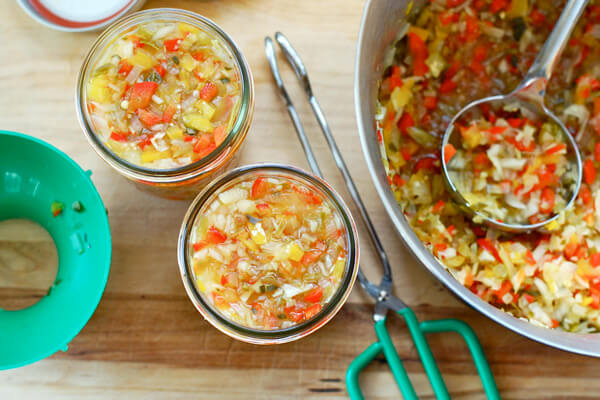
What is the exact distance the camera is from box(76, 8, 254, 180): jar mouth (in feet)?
2.77

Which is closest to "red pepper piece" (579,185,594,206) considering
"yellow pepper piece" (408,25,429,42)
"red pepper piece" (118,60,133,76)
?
"yellow pepper piece" (408,25,429,42)

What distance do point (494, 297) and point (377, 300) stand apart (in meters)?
0.22

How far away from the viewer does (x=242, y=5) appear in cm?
108

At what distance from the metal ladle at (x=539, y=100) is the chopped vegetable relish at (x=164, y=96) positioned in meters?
0.46

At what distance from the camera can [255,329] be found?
84cm

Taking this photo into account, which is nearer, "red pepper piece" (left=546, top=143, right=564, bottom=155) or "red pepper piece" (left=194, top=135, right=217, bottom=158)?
"red pepper piece" (left=194, top=135, right=217, bottom=158)

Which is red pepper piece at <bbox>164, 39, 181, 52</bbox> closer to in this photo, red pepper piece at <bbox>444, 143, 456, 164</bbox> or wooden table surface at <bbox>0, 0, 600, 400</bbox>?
wooden table surface at <bbox>0, 0, 600, 400</bbox>

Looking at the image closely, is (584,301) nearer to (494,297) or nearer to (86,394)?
(494,297)

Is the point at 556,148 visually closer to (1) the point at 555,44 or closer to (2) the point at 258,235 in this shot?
(1) the point at 555,44

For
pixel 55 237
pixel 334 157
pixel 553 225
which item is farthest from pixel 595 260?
pixel 55 237

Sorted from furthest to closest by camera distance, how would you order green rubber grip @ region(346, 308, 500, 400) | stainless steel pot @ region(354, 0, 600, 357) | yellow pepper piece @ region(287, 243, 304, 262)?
1. green rubber grip @ region(346, 308, 500, 400)
2. yellow pepper piece @ region(287, 243, 304, 262)
3. stainless steel pot @ region(354, 0, 600, 357)

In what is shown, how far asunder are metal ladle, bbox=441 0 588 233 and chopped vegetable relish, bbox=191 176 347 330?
30 cm

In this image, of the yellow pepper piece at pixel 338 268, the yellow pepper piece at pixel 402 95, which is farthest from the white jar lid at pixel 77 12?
the yellow pepper piece at pixel 338 268

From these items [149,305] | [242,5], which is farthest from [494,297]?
[242,5]
